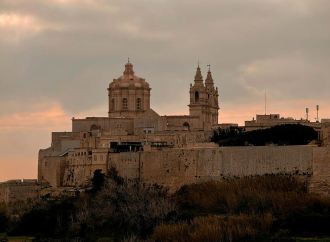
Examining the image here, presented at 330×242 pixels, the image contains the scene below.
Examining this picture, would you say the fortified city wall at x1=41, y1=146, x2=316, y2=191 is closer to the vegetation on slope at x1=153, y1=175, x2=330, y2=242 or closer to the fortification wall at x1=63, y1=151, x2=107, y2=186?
the fortification wall at x1=63, y1=151, x2=107, y2=186

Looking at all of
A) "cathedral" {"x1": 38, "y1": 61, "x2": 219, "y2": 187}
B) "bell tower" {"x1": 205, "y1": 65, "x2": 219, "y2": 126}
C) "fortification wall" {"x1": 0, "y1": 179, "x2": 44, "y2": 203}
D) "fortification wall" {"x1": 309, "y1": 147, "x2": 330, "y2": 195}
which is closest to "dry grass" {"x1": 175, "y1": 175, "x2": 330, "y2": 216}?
"fortification wall" {"x1": 309, "y1": 147, "x2": 330, "y2": 195}

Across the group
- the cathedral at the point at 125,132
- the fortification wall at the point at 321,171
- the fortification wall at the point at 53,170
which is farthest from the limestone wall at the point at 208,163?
the fortification wall at the point at 53,170

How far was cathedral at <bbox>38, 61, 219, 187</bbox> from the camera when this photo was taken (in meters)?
74.2

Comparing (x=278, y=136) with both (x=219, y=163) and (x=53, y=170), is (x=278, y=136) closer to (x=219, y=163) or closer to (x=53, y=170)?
(x=219, y=163)

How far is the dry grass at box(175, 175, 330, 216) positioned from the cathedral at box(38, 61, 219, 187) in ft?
24.6

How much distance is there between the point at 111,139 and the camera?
7838cm

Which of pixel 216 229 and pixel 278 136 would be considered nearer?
pixel 216 229

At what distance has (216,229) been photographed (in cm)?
5503

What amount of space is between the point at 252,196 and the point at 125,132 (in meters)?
23.1

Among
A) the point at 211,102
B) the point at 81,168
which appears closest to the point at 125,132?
the point at 81,168

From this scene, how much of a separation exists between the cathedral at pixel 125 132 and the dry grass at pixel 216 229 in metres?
15.2

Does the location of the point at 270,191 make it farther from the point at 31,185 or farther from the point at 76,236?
the point at 31,185

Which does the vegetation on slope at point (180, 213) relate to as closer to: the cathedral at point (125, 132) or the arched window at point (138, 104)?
the cathedral at point (125, 132)

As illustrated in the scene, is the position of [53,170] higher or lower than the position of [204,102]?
lower
